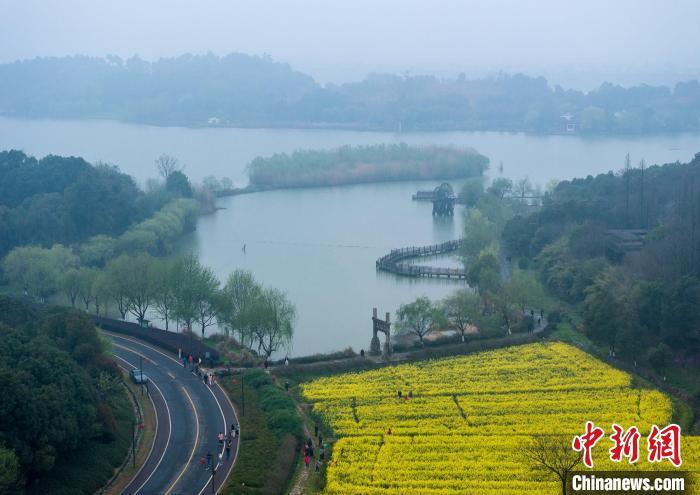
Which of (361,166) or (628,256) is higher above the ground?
(361,166)

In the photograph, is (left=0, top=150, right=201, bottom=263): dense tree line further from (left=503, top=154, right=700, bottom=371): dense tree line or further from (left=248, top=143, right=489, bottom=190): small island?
(left=503, top=154, right=700, bottom=371): dense tree line

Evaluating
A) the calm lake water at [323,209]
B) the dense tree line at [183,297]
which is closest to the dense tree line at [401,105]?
the calm lake water at [323,209]

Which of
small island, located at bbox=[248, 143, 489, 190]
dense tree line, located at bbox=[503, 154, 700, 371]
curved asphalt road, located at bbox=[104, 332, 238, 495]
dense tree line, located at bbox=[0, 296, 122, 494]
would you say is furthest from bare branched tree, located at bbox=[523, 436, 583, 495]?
small island, located at bbox=[248, 143, 489, 190]

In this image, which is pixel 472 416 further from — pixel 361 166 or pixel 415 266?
pixel 361 166

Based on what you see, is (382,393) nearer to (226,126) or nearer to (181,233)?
(181,233)

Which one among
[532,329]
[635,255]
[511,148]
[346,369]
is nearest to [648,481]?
[346,369]

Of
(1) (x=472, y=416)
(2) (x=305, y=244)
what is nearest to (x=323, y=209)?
(2) (x=305, y=244)
